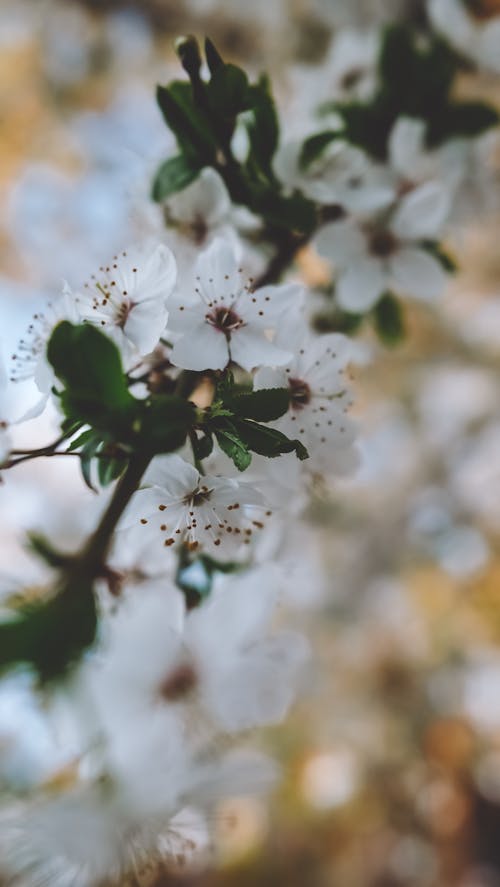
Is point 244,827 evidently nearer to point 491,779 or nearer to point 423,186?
point 491,779

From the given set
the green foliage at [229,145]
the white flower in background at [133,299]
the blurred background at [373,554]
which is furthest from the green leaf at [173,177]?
the blurred background at [373,554]

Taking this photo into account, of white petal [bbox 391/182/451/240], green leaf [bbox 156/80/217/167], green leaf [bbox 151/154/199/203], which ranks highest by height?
white petal [bbox 391/182/451/240]

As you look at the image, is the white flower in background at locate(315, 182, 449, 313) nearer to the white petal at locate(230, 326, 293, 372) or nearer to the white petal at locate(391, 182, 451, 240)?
the white petal at locate(391, 182, 451, 240)

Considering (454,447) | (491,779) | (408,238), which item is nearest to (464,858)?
(491,779)

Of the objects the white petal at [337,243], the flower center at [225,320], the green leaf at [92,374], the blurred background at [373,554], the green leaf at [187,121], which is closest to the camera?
the green leaf at [92,374]

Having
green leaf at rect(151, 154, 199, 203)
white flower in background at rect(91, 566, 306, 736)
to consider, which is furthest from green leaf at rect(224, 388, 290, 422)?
green leaf at rect(151, 154, 199, 203)

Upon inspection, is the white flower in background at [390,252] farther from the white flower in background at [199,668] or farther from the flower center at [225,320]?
the white flower in background at [199,668]

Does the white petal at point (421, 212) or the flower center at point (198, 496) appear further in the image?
the white petal at point (421, 212)

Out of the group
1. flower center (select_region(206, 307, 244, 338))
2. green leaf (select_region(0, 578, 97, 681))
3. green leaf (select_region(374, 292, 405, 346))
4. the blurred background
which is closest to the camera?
green leaf (select_region(0, 578, 97, 681))
